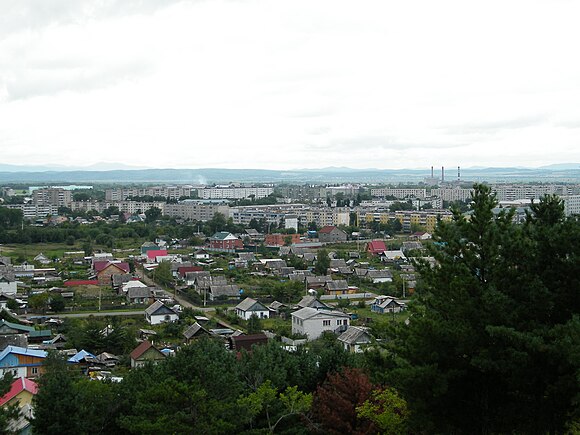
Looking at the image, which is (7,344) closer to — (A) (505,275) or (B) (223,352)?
(B) (223,352)

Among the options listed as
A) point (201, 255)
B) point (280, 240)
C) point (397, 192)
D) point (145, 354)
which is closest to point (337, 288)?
point (201, 255)

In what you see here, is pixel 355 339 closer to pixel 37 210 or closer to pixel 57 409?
pixel 57 409

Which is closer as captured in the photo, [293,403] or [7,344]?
[293,403]

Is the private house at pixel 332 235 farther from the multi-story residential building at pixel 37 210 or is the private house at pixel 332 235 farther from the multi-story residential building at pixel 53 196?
the multi-story residential building at pixel 53 196

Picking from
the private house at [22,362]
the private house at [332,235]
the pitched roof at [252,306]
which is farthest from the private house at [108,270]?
the private house at [332,235]

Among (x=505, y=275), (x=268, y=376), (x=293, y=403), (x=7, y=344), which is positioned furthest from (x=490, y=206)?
(x=7, y=344)

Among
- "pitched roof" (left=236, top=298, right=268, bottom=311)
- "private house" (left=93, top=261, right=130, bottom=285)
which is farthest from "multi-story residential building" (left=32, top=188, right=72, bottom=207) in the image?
"pitched roof" (left=236, top=298, right=268, bottom=311)
